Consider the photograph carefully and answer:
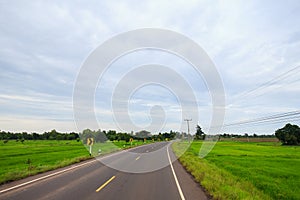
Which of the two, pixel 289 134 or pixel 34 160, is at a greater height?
pixel 289 134

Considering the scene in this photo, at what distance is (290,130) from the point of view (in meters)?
84.1

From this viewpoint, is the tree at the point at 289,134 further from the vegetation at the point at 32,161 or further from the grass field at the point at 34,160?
the vegetation at the point at 32,161

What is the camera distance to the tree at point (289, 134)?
77.8 meters

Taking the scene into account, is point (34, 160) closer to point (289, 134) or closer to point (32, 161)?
point (32, 161)

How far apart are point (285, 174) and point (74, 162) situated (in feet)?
48.9

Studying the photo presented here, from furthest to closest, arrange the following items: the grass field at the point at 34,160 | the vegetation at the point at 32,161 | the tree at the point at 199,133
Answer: the tree at the point at 199,133, the grass field at the point at 34,160, the vegetation at the point at 32,161

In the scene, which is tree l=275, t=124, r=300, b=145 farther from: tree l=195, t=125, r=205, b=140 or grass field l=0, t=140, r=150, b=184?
grass field l=0, t=140, r=150, b=184

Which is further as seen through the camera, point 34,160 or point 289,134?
point 289,134

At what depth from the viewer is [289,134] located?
263 feet

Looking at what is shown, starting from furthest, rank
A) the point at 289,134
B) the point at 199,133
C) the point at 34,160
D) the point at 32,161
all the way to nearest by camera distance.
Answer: the point at 199,133, the point at 289,134, the point at 34,160, the point at 32,161

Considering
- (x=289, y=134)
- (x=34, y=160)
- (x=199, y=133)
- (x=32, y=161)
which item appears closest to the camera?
(x=32, y=161)

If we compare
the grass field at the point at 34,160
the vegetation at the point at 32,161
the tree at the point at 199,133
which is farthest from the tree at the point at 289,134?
the vegetation at the point at 32,161

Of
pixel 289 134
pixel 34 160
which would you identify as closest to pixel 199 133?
pixel 289 134

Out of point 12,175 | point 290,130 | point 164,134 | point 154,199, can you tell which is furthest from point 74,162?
point 164,134
